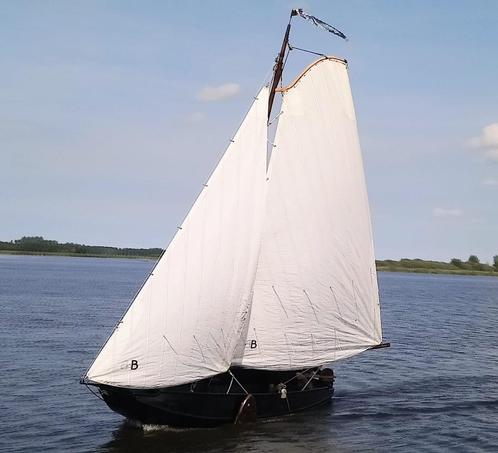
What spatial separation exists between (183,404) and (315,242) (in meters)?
8.07

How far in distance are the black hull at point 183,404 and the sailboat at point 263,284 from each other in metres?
0.05

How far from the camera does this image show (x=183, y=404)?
24.9 meters

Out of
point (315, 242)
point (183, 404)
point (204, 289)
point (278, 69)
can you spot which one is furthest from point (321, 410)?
point (278, 69)

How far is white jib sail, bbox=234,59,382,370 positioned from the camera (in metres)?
27.0

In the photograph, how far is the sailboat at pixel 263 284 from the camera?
23.4 meters

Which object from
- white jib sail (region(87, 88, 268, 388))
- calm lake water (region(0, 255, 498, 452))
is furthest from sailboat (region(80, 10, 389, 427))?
calm lake water (region(0, 255, 498, 452))

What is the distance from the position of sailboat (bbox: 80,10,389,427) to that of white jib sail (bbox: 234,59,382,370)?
2.0 inches

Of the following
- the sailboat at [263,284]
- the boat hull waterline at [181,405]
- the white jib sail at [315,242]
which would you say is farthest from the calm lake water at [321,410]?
the white jib sail at [315,242]

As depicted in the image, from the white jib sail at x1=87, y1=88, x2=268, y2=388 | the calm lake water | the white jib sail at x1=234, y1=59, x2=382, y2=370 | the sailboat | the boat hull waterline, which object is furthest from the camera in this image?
the white jib sail at x1=234, y1=59, x2=382, y2=370

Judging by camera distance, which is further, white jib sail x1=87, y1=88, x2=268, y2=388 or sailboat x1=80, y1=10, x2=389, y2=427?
sailboat x1=80, y1=10, x2=389, y2=427

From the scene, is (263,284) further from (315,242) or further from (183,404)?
(183,404)

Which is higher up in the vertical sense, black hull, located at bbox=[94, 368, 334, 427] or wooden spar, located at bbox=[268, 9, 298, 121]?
wooden spar, located at bbox=[268, 9, 298, 121]

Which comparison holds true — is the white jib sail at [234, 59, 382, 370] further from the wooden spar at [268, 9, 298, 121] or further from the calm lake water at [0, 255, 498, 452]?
the calm lake water at [0, 255, 498, 452]

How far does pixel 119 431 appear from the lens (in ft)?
87.8
